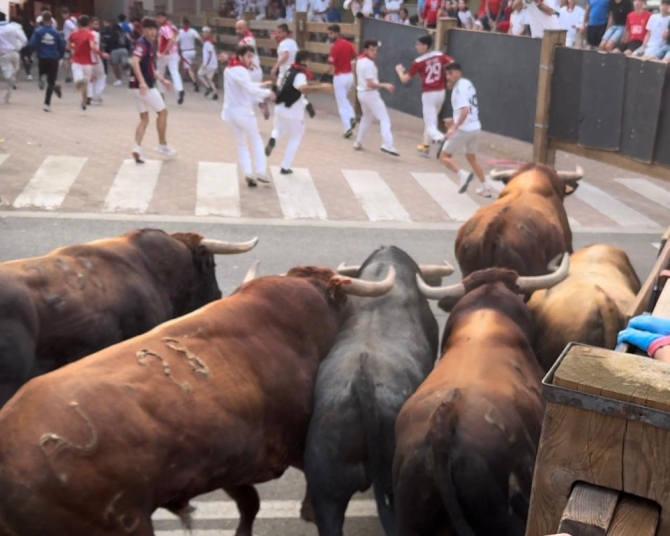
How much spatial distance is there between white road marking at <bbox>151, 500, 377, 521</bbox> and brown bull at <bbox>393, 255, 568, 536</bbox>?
1.43 m

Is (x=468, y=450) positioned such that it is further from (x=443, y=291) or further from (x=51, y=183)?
(x=51, y=183)

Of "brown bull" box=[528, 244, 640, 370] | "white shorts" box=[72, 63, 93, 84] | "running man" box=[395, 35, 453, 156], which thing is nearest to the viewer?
"brown bull" box=[528, 244, 640, 370]

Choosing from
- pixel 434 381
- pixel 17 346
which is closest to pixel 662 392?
pixel 434 381

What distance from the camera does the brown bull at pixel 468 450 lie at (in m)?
3.82

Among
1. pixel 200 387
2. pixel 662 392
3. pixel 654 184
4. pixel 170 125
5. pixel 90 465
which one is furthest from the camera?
pixel 170 125

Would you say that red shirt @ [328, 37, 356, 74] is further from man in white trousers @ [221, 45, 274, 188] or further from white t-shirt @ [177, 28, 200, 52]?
white t-shirt @ [177, 28, 200, 52]

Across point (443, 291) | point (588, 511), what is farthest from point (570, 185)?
point (588, 511)

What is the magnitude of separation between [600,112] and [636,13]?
4104 mm

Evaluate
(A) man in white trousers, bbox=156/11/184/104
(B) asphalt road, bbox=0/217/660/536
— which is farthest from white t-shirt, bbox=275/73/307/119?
(A) man in white trousers, bbox=156/11/184/104

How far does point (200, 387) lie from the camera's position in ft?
13.7

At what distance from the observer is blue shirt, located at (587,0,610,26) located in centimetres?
1714

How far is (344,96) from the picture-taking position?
17453 mm

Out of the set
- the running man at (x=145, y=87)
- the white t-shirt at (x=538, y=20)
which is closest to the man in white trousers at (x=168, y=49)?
the running man at (x=145, y=87)

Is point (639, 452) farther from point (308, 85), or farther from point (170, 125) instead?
point (170, 125)
